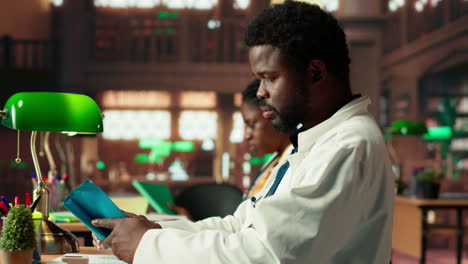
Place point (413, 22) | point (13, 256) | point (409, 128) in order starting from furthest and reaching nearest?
point (413, 22), point (409, 128), point (13, 256)

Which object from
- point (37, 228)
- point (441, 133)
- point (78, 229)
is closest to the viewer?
point (37, 228)

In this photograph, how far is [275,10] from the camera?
1.41 metres

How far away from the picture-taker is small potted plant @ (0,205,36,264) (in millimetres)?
1404

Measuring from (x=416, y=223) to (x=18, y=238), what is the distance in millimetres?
4862

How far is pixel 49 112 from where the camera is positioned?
5.36ft

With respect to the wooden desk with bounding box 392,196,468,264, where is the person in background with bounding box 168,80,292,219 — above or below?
above

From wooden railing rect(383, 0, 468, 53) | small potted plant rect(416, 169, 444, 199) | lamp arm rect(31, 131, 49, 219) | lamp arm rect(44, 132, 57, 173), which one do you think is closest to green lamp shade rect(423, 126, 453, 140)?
wooden railing rect(383, 0, 468, 53)

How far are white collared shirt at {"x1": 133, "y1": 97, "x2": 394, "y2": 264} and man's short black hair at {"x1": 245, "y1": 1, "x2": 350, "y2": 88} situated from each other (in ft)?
0.53

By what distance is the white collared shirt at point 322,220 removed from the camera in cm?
110

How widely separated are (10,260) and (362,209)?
774 millimetres

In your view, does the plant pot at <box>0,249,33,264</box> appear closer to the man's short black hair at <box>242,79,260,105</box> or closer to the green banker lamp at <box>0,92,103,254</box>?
the green banker lamp at <box>0,92,103,254</box>

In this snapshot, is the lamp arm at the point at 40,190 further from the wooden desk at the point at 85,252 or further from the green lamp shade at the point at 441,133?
the green lamp shade at the point at 441,133

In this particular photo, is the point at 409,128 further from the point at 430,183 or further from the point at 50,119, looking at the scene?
the point at 50,119

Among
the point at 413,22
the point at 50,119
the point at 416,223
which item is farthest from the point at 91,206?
the point at 413,22
